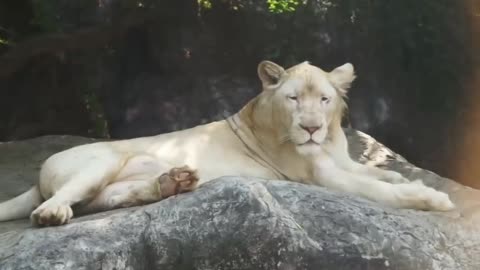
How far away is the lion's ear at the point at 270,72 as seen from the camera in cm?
546

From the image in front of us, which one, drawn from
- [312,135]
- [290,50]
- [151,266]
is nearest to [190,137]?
[312,135]

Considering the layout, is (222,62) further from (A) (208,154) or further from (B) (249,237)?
(B) (249,237)

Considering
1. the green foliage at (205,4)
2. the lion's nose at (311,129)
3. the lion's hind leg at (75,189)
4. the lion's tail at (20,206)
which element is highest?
the green foliage at (205,4)

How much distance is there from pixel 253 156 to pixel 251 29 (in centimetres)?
337

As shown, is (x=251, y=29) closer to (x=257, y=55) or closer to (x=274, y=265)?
(x=257, y=55)

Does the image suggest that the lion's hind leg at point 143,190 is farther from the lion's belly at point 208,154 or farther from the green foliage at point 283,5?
the green foliage at point 283,5

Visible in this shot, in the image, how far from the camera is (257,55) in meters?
8.70

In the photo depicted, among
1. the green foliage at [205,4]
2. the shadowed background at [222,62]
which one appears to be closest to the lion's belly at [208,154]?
the shadowed background at [222,62]

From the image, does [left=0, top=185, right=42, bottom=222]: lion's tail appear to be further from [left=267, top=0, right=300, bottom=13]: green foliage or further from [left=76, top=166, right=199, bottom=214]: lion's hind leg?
[left=267, top=0, right=300, bottom=13]: green foliage

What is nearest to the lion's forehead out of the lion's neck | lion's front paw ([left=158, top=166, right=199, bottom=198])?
the lion's neck

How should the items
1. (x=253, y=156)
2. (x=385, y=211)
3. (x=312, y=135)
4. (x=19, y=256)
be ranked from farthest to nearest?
(x=253, y=156) < (x=312, y=135) < (x=385, y=211) < (x=19, y=256)

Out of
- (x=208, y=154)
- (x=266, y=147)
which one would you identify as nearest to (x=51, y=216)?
(x=208, y=154)

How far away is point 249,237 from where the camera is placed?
409cm

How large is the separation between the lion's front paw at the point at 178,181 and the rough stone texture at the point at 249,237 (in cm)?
12
